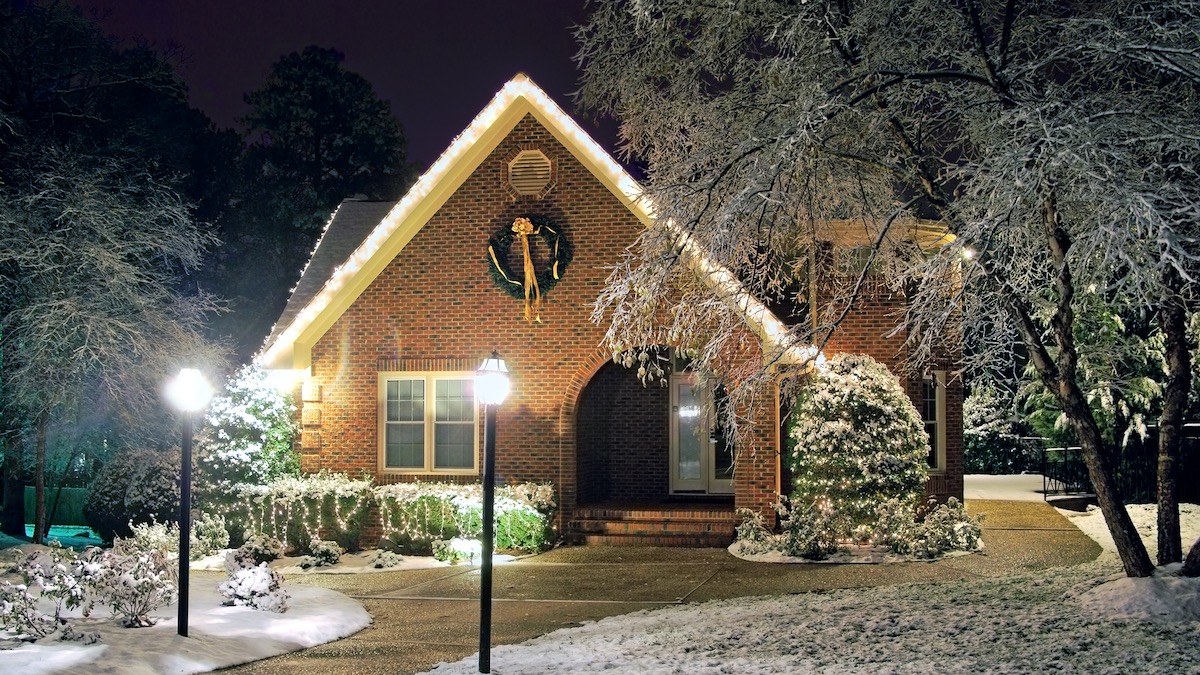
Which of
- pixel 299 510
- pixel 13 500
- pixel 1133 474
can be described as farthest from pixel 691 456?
pixel 13 500

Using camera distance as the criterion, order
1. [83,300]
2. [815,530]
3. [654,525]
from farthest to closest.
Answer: [83,300]
[654,525]
[815,530]

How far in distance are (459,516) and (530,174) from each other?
5.26 m

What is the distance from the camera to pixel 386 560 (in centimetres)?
1622

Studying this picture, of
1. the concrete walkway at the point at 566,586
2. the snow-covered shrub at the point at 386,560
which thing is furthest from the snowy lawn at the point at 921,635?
the snow-covered shrub at the point at 386,560

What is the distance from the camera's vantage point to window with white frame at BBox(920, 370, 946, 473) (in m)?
17.9

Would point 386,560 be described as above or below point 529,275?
below

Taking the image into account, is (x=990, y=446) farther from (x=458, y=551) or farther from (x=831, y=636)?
(x=831, y=636)

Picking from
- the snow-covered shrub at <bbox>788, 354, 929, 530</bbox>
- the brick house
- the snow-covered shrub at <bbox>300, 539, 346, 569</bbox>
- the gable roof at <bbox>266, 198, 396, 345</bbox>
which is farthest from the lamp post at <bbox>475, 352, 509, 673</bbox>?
the gable roof at <bbox>266, 198, 396, 345</bbox>

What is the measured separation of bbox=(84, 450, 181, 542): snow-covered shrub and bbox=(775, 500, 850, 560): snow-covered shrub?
941 centimetres

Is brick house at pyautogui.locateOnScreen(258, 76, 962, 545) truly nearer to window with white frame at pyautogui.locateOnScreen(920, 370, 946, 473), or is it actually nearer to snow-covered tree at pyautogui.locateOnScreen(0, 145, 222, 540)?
window with white frame at pyautogui.locateOnScreen(920, 370, 946, 473)

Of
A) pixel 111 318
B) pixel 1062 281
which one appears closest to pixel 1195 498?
pixel 1062 281

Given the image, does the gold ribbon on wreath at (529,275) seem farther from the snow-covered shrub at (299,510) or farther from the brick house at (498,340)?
the snow-covered shrub at (299,510)

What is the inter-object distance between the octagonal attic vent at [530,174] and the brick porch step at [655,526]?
490 cm

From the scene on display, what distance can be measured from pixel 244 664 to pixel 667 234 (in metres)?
5.30
